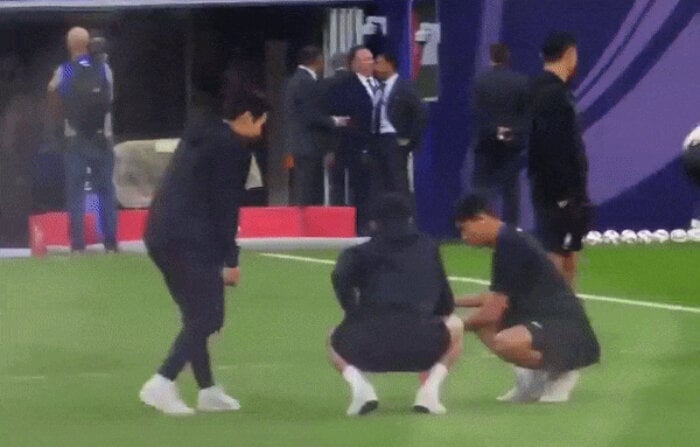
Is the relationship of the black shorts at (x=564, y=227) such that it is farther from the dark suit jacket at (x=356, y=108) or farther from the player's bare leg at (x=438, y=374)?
the dark suit jacket at (x=356, y=108)

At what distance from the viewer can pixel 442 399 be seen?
1081cm

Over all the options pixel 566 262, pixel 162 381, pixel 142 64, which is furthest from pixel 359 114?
pixel 162 381

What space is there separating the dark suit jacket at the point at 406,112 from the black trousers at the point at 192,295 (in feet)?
33.6

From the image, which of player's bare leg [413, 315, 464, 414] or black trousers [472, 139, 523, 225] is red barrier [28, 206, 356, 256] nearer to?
black trousers [472, 139, 523, 225]

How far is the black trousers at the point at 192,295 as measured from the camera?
400 inches

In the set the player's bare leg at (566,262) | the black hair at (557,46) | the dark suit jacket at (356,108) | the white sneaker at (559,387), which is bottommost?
the dark suit jacket at (356,108)

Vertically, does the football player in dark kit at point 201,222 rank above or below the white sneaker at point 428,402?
above

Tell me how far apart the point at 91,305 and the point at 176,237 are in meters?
5.60

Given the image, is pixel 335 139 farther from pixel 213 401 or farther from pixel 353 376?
pixel 353 376

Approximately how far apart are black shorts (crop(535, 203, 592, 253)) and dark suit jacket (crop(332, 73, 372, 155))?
7.77 metres

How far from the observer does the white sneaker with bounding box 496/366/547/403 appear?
10.6 meters

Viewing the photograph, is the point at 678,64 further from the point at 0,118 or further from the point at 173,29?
the point at 0,118

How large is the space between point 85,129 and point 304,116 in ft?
7.45

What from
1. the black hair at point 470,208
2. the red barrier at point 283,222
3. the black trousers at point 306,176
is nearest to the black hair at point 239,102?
the black hair at point 470,208
